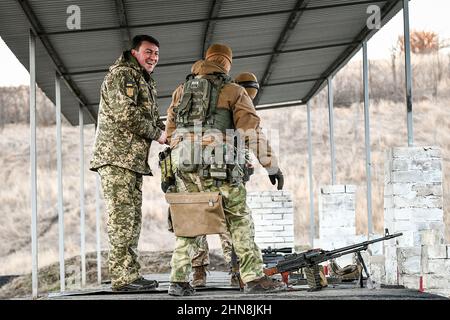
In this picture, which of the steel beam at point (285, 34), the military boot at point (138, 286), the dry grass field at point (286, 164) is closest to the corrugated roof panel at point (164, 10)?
the steel beam at point (285, 34)

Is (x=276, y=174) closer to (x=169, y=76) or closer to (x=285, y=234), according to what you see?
(x=169, y=76)

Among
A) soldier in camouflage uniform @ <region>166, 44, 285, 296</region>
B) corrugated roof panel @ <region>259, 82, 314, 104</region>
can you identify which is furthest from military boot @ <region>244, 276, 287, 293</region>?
corrugated roof panel @ <region>259, 82, 314, 104</region>

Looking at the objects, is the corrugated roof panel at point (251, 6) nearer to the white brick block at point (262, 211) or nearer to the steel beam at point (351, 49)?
the steel beam at point (351, 49)

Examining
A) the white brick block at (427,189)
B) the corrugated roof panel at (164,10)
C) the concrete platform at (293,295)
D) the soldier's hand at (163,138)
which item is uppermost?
the corrugated roof panel at (164,10)

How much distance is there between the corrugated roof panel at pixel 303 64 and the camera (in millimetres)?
12245

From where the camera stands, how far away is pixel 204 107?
6.64 m

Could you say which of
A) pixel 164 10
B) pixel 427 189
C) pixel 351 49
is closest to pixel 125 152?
pixel 164 10

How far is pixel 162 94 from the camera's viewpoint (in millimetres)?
13172

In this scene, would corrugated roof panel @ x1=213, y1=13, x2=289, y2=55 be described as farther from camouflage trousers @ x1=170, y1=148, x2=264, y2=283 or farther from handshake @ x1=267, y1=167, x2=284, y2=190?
camouflage trousers @ x1=170, y1=148, x2=264, y2=283

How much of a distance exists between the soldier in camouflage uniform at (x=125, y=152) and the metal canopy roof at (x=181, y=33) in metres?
1.32

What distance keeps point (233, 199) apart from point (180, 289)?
76 centimetres

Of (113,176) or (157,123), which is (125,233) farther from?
(157,123)

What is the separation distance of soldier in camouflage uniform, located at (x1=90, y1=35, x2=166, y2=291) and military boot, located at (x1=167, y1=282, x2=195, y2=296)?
708 mm

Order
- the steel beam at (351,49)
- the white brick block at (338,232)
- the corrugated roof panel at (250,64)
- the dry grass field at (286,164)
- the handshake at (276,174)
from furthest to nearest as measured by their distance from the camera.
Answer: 1. the dry grass field at (286,164)
2. the white brick block at (338,232)
3. the corrugated roof panel at (250,64)
4. the steel beam at (351,49)
5. the handshake at (276,174)
